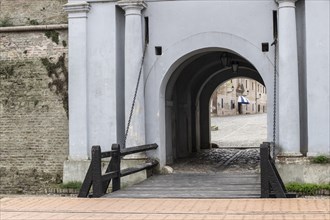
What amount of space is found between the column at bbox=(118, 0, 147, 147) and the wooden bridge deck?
1200 millimetres

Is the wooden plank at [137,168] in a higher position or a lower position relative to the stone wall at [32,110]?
lower

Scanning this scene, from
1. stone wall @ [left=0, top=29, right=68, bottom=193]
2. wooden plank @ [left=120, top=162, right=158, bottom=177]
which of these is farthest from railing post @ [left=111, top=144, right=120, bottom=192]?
stone wall @ [left=0, top=29, right=68, bottom=193]

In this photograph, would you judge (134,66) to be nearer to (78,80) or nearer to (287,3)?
(78,80)

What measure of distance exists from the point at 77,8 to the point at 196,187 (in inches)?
225

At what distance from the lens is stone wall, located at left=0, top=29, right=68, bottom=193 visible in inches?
603

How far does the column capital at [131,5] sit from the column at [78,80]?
978 mm

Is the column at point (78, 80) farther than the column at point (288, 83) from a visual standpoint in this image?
Yes

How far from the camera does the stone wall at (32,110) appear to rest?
603 inches

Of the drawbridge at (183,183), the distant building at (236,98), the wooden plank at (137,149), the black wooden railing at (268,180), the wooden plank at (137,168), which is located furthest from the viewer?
the distant building at (236,98)

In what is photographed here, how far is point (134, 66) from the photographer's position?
46.0ft

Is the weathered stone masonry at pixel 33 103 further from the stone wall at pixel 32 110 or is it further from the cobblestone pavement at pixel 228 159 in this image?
the cobblestone pavement at pixel 228 159

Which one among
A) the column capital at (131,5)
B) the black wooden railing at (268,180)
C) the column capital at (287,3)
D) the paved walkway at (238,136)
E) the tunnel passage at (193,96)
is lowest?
the paved walkway at (238,136)

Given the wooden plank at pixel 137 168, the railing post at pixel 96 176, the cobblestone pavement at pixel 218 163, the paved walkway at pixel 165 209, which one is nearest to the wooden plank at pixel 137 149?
the wooden plank at pixel 137 168

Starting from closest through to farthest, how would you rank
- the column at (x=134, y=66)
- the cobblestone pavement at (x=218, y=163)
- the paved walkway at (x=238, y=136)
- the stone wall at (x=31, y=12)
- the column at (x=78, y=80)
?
the column at (x=134, y=66) < the column at (x=78, y=80) < the cobblestone pavement at (x=218, y=163) < the stone wall at (x=31, y=12) < the paved walkway at (x=238, y=136)
